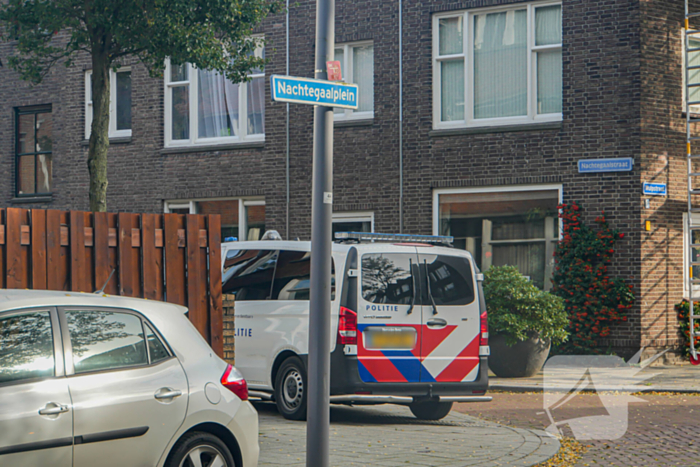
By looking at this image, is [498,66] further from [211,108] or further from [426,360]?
[426,360]

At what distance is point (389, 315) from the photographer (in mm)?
9398

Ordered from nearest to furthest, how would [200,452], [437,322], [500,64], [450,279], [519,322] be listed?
[200,452]
[437,322]
[450,279]
[519,322]
[500,64]

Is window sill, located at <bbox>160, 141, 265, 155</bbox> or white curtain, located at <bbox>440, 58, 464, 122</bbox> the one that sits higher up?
white curtain, located at <bbox>440, 58, 464, 122</bbox>

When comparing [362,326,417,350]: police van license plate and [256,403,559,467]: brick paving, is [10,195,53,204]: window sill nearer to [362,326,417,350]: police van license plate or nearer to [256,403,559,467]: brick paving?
[256,403,559,467]: brick paving

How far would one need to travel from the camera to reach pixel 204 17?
504 inches

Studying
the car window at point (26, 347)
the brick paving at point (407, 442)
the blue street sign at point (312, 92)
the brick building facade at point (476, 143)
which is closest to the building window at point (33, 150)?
the brick building facade at point (476, 143)

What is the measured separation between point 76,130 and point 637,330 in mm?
13874

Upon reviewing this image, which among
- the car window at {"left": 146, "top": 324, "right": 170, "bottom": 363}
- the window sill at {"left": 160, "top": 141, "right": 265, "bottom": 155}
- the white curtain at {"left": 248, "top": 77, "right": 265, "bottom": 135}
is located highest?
the white curtain at {"left": 248, "top": 77, "right": 265, "bottom": 135}

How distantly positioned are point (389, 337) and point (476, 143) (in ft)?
29.2

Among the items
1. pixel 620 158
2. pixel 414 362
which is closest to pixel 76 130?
pixel 620 158

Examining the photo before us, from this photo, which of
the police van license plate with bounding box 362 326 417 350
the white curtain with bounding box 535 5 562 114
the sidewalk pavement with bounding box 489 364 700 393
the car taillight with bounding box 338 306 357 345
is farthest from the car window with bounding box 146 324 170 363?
the white curtain with bounding box 535 5 562 114

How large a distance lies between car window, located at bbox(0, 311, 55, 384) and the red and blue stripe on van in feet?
15.7

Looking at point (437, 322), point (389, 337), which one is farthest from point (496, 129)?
point (389, 337)

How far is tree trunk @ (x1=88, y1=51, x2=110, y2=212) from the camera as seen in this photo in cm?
1267
